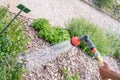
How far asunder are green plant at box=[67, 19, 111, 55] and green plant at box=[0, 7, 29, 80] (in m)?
1.69

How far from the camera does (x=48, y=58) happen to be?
551cm

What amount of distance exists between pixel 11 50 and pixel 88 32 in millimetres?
2662

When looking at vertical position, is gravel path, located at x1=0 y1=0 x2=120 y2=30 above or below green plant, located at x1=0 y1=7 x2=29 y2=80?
below

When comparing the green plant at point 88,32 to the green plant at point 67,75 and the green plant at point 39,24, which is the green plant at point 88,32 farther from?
the green plant at point 67,75

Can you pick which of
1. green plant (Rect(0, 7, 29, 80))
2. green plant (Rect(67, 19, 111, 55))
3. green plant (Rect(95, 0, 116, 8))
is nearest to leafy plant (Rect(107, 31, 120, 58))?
green plant (Rect(67, 19, 111, 55))

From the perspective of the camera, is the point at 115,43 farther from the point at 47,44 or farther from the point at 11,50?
the point at 11,50

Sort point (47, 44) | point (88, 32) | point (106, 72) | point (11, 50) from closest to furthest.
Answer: point (106, 72), point (11, 50), point (47, 44), point (88, 32)

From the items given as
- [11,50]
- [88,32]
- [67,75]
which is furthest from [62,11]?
[11,50]

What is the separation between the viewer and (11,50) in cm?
467

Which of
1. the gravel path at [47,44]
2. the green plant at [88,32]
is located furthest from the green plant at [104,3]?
the green plant at [88,32]

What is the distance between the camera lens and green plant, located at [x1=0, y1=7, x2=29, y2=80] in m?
4.24

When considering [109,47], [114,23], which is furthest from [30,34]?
[114,23]

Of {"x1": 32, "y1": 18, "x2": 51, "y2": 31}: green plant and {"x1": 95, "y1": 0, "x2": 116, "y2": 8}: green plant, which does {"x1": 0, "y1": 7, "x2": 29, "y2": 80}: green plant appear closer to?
{"x1": 32, "y1": 18, "x2": 51, "y2": 31}: green plant

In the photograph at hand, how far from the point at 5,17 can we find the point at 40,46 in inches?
29.0
